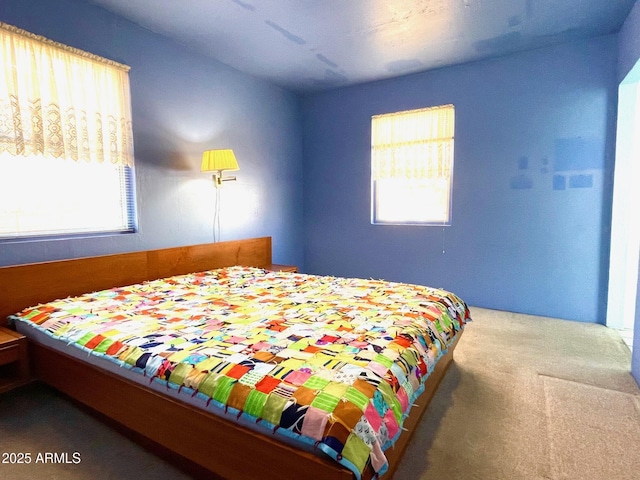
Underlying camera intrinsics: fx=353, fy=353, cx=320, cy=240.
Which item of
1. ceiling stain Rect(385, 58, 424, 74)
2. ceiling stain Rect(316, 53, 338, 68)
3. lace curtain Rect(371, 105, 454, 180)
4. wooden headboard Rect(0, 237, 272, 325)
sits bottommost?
wooden headboard Rect(0, 237, 272, 325)

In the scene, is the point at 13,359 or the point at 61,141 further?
the point at 61,141

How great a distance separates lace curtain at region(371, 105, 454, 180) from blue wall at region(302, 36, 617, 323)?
102 millimetres

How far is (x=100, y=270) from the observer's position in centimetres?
265

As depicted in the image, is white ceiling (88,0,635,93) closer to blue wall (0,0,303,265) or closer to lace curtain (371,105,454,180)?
blue wall (0,0,303,265)

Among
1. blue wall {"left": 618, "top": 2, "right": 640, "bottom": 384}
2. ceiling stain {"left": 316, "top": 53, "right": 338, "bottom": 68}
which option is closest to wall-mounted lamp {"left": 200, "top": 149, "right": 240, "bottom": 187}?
ceiling stain {"left": 316, "top": 53, "right": 338, "bottom": 68}

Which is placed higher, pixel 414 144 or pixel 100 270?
pixel 414 144

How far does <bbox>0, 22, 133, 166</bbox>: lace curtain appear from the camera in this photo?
2211mm

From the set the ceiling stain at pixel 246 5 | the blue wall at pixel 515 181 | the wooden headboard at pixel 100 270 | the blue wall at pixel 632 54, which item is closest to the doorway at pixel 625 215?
the blue wall at pixel 515 181

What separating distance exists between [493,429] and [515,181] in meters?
2.70

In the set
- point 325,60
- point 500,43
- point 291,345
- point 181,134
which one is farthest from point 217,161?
point 500,43

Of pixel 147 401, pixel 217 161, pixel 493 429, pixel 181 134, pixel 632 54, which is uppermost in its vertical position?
pixel 632 54

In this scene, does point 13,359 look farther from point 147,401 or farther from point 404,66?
point 404,66

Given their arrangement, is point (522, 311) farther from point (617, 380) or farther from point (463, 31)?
point (463, 31)

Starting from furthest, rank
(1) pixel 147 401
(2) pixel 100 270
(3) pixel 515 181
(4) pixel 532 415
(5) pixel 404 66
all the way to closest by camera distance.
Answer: (5) pixel 404 66 < (3) pixel 515 181 < (2) pixel 100 270 < (4) pixel 532 415 < (1) pixel 147 401
